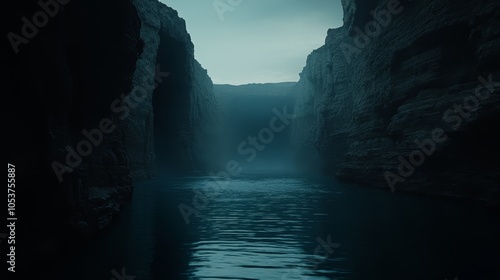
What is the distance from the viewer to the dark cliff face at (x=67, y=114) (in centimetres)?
827

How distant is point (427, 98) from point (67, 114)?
76.0 feet

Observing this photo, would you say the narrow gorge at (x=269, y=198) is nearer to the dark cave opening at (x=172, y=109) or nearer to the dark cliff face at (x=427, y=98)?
the dark cliff face at (x=427, y=98)

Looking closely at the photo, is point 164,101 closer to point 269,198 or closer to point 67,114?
point 269,198

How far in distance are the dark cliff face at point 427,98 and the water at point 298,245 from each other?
482 cm

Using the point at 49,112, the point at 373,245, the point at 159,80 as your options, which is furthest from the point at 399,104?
the point at 159,80

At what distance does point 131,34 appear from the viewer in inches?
615

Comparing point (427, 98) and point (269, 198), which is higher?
point (427, 98)

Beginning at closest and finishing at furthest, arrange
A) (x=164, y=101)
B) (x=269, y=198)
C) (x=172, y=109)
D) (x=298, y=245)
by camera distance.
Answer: (x=298, y=245), (x=269, y=198), (x=172, y=109), (x=164, y=101)

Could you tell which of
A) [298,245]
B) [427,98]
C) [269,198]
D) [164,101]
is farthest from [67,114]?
[164,101]

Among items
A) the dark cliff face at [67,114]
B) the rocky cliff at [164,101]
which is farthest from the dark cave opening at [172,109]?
the dark cliff face at [67,114]

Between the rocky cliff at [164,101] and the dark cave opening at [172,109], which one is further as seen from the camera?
the dark cave opening at [172,109]

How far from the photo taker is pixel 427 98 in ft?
79.4

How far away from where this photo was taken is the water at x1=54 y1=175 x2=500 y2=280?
7.65m

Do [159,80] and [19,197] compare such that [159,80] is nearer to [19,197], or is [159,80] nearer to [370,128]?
[370,128]
